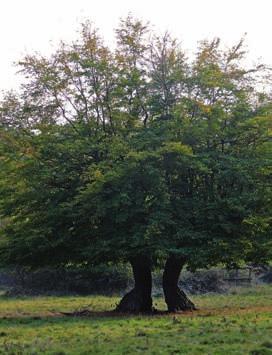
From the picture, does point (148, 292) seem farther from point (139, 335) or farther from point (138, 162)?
point (139, 335)

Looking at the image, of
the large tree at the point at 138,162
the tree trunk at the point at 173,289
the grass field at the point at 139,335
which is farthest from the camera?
the tree trunk at the point at 173,289

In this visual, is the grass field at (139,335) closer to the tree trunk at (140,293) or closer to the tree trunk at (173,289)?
the tree trunk at (173,289)

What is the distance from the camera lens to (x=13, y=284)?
139 feet

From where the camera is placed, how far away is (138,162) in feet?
63.4

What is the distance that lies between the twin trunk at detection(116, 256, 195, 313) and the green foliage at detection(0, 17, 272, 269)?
197 cm

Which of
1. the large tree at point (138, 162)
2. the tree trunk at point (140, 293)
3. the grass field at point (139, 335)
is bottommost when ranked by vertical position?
the grass field at point (139, 335)

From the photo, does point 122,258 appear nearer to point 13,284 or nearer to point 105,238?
point 105,238

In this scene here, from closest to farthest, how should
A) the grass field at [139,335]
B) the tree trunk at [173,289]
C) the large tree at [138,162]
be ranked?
the grass field at [139,335], the large tree at [138,162], the tree trunk at [173,289]

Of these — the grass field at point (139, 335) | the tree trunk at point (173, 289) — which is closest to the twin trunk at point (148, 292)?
the tree trunk at point (173, 289)

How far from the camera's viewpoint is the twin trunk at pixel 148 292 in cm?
2212

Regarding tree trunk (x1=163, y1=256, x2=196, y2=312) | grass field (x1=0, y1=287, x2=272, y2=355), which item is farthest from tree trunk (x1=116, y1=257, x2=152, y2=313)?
grass field (x1=0, y1=287, x2=272, y2=355)

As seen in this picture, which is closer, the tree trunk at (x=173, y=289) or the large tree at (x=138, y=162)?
the large tree at (x=138, y=162)

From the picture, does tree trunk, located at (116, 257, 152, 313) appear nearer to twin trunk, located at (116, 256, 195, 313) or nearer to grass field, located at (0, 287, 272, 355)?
twin trunk, located at (116, 256, 195, 313)

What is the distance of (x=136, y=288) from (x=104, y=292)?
1592 cm
